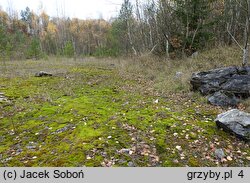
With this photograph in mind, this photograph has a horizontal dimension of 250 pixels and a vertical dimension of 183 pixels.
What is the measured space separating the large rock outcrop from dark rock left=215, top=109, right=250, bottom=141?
187 centimetres

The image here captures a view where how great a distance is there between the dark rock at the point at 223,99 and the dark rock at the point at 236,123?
1.81 m

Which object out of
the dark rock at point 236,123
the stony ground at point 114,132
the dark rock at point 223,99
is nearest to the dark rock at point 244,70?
the dark rock at point 223,99

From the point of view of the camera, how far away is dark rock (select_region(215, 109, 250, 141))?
436 centimetres

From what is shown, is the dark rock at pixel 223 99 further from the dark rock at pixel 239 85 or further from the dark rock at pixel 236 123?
the dark rock at pixel 236 123

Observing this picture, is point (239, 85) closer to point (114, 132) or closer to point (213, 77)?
point (213, 77)

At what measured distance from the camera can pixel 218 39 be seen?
1599cm

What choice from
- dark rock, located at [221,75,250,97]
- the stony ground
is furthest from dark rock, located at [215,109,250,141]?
dark rock, located at [221,75,250,97]

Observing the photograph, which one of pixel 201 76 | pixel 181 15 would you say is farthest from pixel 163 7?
pixel 201 76

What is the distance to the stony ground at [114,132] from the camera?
3.68 metres

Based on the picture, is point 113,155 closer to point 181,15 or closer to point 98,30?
point 181,15

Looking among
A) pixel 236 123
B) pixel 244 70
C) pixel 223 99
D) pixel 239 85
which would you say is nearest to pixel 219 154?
pixel 236 123

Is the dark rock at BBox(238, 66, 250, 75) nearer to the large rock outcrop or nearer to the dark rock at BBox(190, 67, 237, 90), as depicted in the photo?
the large rock outcrop

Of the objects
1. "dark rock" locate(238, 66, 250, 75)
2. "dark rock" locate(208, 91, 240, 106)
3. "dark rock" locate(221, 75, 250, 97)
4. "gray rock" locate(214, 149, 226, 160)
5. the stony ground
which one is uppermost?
"dark rock" locate(238, 66, 250, 75)

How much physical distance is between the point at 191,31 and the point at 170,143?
1148cm
